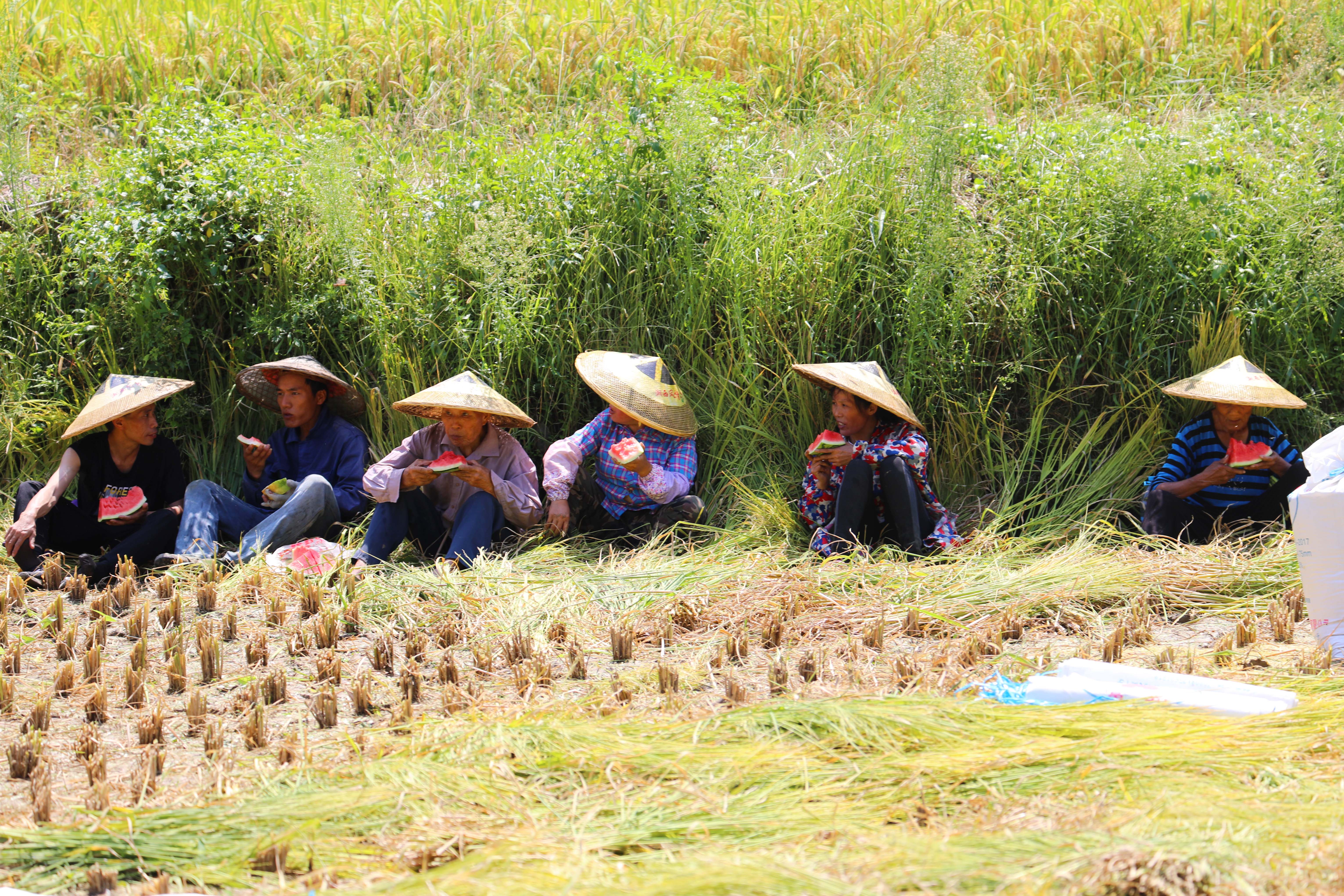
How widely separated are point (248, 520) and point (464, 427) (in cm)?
111

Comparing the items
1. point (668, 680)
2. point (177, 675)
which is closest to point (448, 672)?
point (668, 680)

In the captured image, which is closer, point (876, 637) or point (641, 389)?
point (876, 637)

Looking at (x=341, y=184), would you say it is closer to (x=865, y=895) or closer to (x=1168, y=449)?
(x=1168, y=449)

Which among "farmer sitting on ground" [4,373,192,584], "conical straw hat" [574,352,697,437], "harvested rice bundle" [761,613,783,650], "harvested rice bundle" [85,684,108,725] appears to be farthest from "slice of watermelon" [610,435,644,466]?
"harvested rice bundle" [85,684,108,725]

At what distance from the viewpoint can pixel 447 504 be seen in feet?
17.4

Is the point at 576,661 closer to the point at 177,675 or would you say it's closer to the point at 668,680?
the point at 668,680

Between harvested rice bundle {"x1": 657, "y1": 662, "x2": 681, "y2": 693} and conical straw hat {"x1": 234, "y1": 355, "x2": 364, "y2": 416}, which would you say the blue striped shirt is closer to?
harvested rice bundle {"x1": 657, "y1": 662, "x2": 681, "y2": 693}

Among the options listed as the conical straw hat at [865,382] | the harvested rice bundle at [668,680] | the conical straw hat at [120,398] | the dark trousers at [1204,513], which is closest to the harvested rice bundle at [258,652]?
the harvested rice bundle at [668,680]

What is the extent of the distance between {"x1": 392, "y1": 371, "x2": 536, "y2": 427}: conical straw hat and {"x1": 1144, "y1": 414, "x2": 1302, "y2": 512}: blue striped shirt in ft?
9.22

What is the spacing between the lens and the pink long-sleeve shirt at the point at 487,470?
5102 mm

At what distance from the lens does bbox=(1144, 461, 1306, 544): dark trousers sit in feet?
16.2

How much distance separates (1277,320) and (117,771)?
5086 millimetres

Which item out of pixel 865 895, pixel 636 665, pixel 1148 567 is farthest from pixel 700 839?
pixel 1148 567

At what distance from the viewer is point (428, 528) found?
5191 millimetres
